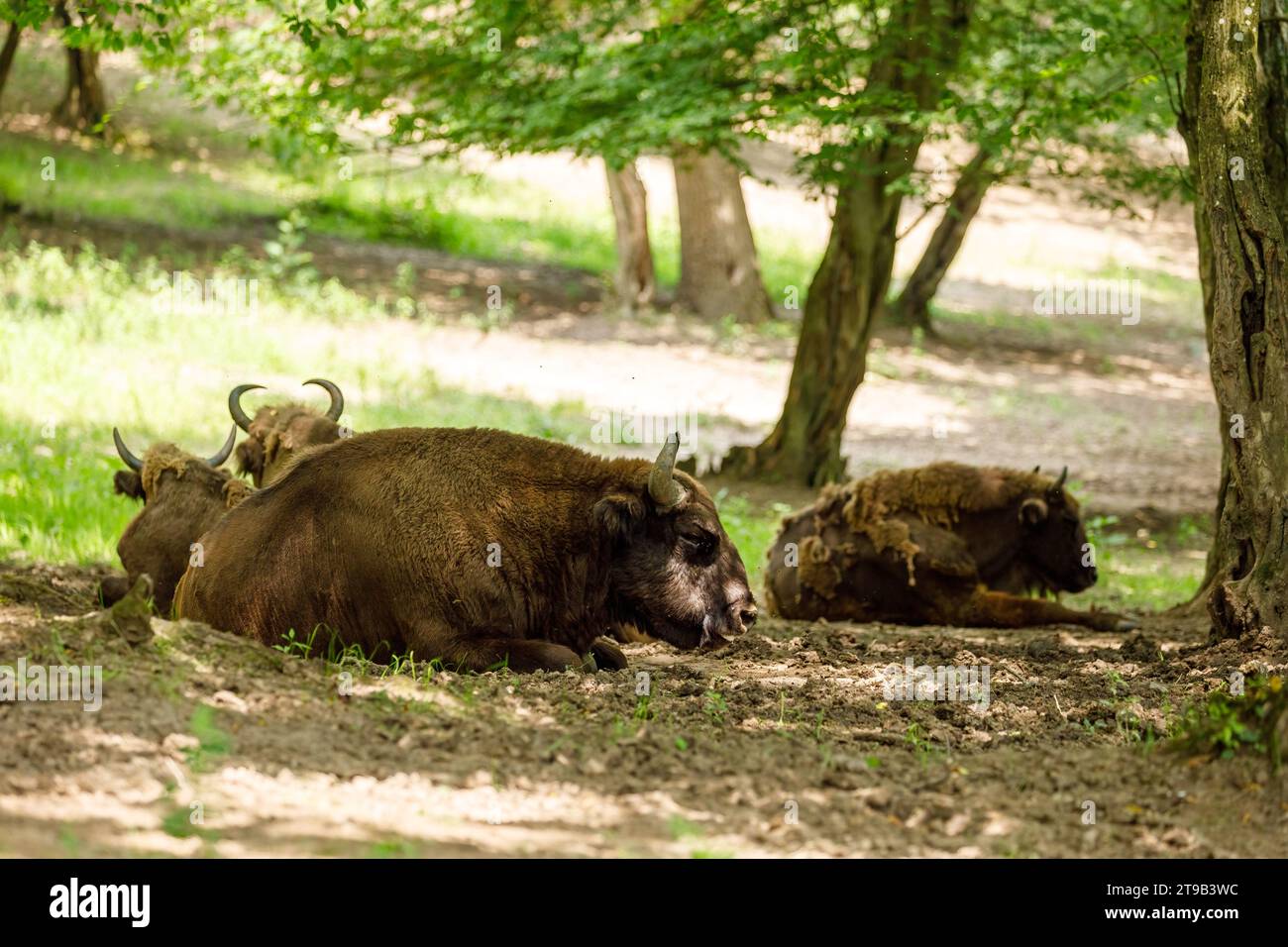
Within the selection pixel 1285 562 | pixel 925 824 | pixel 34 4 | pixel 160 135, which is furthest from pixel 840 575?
pixel 160 135

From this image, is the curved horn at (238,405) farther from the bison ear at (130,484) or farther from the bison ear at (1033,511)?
the bison ear at (1033,511)

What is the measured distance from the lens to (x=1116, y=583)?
42.9ft

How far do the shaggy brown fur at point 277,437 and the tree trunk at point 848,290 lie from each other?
593 cm

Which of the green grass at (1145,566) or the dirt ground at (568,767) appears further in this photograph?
the green grass at (1145,566)

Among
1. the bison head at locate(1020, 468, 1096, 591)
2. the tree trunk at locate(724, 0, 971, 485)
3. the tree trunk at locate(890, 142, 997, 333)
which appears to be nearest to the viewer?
the bison head at locate(1020, 468, 1096, 591)

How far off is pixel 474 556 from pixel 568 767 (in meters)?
2.27

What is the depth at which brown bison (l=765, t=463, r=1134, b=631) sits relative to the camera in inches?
424

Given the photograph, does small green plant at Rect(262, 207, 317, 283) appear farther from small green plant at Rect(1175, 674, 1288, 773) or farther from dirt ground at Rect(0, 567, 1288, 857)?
small green plant at Rect(1175, 674, 1288, 773)

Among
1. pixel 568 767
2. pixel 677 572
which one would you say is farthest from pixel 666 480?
pixel 568 767

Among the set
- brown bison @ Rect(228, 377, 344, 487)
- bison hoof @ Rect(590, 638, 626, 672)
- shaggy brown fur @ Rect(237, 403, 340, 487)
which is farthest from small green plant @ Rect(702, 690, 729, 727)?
shaggy brown fur @ Rect(237, 403, 340, 487)

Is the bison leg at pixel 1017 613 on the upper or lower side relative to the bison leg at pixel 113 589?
lower

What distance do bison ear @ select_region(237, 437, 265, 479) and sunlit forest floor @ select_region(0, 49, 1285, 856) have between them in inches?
47.5

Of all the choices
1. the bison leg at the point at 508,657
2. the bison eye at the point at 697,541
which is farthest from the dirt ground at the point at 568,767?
the bison eye at the point at 697,541

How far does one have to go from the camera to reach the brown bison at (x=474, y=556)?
7.74 meters
